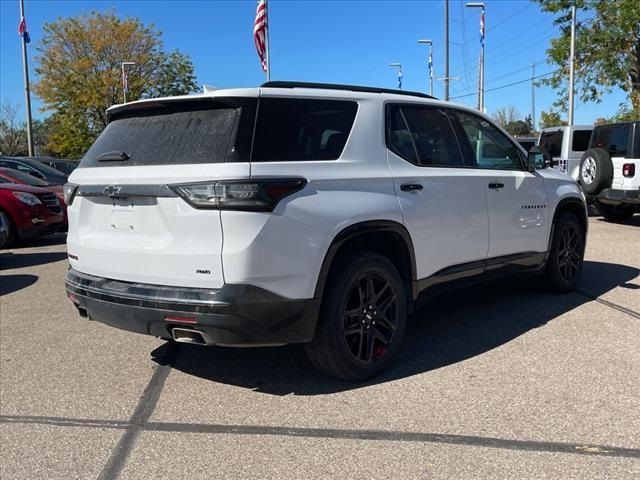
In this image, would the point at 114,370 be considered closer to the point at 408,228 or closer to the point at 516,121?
the point at 408,228

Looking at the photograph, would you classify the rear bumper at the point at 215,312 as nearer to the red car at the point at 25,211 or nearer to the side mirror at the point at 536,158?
the side mirror at the point at 536,158

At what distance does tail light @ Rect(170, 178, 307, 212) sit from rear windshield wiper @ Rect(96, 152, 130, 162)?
2.11ft

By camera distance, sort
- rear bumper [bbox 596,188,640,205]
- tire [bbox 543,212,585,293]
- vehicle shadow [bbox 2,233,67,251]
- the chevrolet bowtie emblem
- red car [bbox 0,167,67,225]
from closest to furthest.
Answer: the chevrolet bowtie emblem < tire [bbox 543,212,585,293] < rear bumper [bbox 596,188,640,205] < vehicle shadow [bbox 2,233,67,251] < red car [bbox 0,167,67,225]

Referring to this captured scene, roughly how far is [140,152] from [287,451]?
1969mm

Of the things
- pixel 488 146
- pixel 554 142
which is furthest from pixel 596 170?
pixel 488 146

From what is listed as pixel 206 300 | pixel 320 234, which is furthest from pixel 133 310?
pixel 320 234

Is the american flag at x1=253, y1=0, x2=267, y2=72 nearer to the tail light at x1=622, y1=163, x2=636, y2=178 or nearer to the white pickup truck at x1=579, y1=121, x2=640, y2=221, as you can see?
the white pickup truck at x1=579, y1=121, x2=640, y2=221

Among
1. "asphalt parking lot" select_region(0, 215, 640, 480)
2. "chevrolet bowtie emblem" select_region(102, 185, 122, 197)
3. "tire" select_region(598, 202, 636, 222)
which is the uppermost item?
"chevrolet bowtie emblem" select_region(102, 185, 122, 197)

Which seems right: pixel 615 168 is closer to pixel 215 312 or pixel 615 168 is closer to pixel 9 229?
pixel 215 312

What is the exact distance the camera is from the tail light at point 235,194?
325cm

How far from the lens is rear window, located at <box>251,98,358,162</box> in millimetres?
3453

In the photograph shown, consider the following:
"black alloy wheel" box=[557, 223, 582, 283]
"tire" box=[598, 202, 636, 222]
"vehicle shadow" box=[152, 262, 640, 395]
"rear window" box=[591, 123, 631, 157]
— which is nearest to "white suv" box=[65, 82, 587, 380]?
"vehicle shadow" box=[152, 262, 640, 395]

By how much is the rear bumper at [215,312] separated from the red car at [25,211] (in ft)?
24.3

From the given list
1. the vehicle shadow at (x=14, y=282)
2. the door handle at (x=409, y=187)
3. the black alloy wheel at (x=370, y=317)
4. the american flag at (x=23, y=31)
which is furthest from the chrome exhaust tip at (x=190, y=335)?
the american flag at (x=23, y=31)
